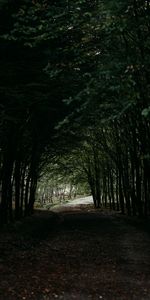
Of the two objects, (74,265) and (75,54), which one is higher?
(75,54)

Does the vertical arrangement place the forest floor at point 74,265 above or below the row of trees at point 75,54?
below

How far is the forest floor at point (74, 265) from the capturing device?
1200 centimetres

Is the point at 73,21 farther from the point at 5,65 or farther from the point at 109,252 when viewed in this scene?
the point at 109,252

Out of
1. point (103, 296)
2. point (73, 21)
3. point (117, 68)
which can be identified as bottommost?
point (103, 296)

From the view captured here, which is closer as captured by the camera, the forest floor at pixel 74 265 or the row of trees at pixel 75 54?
the forest floor at pixel 74 265

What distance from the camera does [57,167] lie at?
60344 millimetres

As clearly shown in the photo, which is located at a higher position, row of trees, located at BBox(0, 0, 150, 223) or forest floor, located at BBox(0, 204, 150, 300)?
row of trees, located at BBox(0, 0, 150, 223)

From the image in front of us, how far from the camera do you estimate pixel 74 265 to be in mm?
15859

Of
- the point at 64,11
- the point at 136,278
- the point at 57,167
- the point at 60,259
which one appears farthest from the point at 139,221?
the point at 57,167

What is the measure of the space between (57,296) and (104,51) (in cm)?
1068

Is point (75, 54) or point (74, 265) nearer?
point (74, 265)

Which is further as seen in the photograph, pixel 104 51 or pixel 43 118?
pixel 43 118

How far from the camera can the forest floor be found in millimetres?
12000

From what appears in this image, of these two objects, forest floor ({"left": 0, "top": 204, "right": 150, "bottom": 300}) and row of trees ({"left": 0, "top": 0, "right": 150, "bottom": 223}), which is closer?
forest floor ({"left": 0, "top": 204, "right": 150, "bottom": 300})
